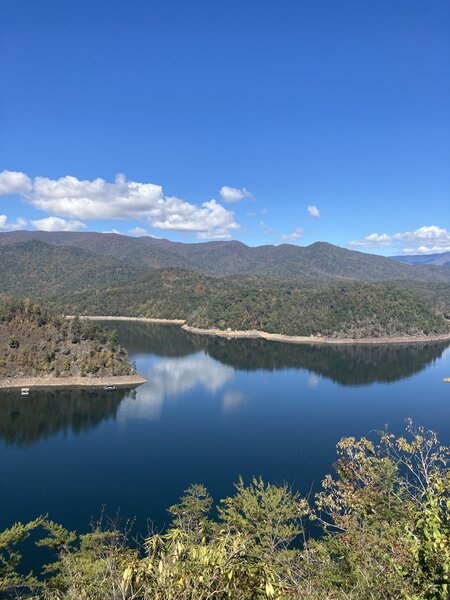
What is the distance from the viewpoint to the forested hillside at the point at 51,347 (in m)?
96.2

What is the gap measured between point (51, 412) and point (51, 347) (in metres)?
25.0

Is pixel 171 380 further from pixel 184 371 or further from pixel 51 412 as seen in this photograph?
pixel 51 412

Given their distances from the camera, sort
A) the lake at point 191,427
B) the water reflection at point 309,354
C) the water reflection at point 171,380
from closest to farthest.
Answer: the lake at point 191,427 < the water reflection at point 171,380 < the water reflection at point 309,354

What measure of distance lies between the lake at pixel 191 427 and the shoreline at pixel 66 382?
3.86 m

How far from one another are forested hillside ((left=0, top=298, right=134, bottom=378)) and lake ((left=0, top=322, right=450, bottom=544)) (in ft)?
28.5

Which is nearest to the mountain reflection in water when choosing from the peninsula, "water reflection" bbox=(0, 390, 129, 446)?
"water reflection" bbox=(0, 390, 129, 446)

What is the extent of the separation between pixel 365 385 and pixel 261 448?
5189 cm

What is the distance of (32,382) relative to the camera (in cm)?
9288

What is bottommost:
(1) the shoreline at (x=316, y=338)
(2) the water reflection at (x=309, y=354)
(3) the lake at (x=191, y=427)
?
(3) the lake at (x=191, y=427)

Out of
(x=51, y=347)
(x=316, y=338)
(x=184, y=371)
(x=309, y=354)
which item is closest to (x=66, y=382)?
(x=51, y=347)

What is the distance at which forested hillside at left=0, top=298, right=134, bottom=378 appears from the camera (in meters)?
96.2

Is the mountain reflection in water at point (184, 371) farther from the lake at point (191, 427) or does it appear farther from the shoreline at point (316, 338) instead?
the shoreline at point (316, 338)

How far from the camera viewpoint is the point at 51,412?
3103 inches

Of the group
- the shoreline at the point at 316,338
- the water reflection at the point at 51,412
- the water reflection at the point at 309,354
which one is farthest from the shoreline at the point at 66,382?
the shoreline at the point at 316,338
